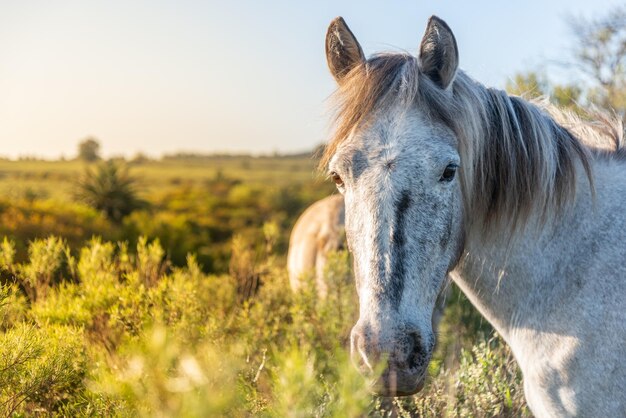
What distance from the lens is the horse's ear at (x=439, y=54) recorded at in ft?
7.91

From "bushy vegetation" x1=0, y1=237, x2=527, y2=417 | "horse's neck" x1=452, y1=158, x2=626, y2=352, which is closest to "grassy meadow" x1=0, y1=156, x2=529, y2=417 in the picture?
"bushy vegetation" x1=0, y1=237, x2=527, y2=417

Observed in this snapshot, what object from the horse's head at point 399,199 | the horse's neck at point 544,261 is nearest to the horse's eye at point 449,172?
the horse's head at point 399,199

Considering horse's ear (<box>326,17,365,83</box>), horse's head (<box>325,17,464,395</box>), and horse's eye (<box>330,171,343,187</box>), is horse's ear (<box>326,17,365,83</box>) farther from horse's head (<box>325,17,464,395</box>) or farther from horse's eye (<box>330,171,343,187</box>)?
horse's eye (<box>330,171,343,187</box>)

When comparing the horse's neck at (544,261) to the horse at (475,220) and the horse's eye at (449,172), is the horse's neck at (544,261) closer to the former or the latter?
the horse at (475,220)

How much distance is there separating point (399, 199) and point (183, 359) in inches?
36.9

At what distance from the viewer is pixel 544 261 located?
259cm

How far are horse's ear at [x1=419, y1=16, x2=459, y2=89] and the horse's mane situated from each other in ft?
0.16

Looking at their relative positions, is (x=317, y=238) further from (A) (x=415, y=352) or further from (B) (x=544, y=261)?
(A) (x=415, y=352)

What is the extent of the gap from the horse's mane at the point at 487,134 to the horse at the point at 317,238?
3652mm

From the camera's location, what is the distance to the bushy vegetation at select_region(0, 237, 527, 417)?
159cm

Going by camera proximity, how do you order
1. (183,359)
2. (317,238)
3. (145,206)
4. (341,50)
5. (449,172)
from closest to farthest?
(183,359) < (449,172) < (341,50) < (317,238) < (145,206)

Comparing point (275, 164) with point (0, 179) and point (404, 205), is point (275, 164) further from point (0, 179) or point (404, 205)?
point (404, 205)

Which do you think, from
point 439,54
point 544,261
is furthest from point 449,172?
point 544,261

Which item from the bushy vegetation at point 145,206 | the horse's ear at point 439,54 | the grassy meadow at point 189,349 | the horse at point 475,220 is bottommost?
the bushy vegetation at point 145,206
